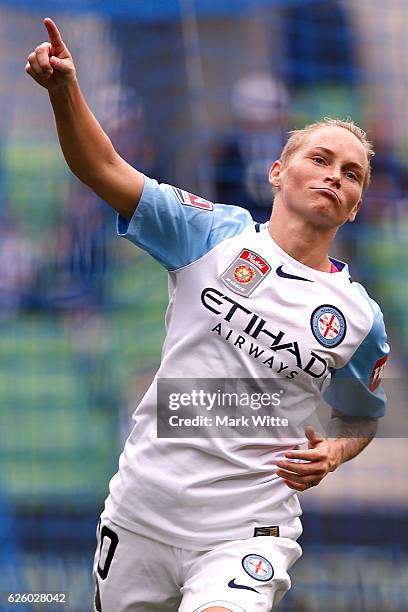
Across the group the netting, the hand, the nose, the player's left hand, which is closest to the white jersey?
the player's left hand

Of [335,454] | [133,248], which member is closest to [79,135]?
[335,454]

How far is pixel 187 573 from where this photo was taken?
8.53ft

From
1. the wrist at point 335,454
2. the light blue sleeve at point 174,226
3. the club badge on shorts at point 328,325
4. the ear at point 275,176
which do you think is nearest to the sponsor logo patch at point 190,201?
the light blue sleeve at point 174,226

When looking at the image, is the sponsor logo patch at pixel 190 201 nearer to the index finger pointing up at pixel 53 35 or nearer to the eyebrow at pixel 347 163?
the eyebrow at pixel 347 163

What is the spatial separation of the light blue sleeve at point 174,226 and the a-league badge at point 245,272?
0.25 ft

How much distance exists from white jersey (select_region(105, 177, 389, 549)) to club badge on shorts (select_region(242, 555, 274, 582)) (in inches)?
3.1

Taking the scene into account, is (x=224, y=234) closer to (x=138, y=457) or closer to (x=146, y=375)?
(x=138, y=457)

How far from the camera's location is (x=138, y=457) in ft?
8.84

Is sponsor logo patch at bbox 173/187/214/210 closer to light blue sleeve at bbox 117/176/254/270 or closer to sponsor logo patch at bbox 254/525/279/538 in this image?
light blue sleeve at bbox 117/176/254/270

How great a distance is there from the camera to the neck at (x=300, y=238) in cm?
274

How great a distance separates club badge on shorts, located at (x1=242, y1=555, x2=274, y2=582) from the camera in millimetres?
2500

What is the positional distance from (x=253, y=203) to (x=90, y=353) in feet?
3.25

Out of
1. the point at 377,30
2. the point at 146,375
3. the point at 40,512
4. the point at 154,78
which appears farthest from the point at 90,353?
the point at 377,30

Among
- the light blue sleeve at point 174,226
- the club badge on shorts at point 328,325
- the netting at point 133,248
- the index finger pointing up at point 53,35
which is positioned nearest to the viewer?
the index finger pointing up at point 53,35
